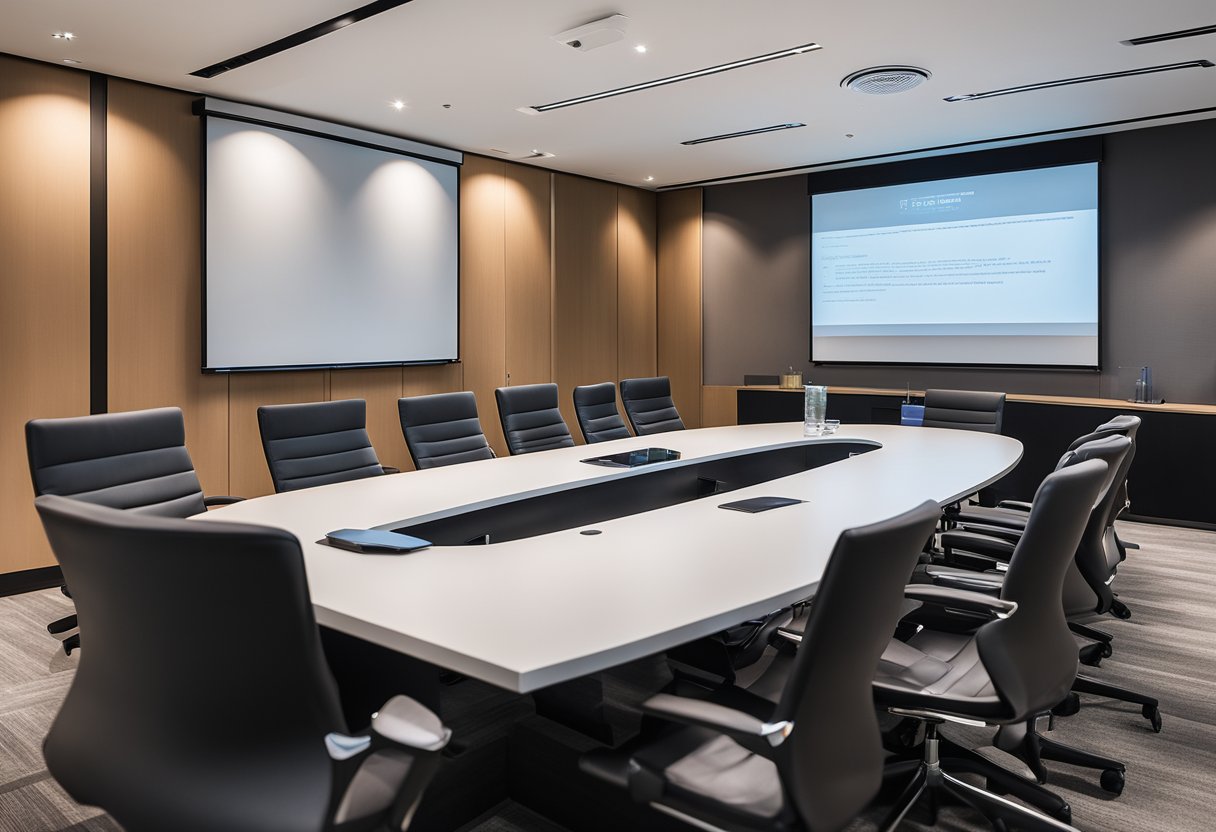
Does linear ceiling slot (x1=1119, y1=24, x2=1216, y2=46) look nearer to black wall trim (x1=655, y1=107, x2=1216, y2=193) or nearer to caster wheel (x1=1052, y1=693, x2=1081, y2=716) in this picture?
black wall trim (x1=655, y1=107, x2=1216, y2=193)

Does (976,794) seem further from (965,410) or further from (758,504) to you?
(965,410)

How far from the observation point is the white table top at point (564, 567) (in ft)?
5.49

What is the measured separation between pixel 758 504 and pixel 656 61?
10.5 ft

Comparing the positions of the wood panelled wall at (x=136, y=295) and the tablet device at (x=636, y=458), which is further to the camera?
the wood panelled wall at (x=136, y=295)

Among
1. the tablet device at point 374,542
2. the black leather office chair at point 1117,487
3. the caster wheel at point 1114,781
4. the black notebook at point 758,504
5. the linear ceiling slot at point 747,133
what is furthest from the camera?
the linear ceiling slot at point 747,133

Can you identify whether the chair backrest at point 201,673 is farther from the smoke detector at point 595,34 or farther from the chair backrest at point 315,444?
the smoke detector at point 595,34

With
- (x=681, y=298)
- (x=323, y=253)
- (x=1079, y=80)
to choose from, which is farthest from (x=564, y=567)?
(x=681, y=298)

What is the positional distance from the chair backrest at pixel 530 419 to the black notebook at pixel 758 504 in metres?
2.00

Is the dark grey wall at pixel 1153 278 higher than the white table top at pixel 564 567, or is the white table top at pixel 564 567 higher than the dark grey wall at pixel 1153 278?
the dark grey wall at pixel 1153 278

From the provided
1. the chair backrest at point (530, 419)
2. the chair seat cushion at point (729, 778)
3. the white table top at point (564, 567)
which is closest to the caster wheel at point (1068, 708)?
the white table top at point (564, 567)

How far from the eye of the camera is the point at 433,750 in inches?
54.2

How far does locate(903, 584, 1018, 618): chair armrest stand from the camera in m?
2.09

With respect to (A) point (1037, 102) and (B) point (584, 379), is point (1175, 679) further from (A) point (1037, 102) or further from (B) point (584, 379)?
(B) point (584, 379)

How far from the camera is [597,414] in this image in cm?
566
